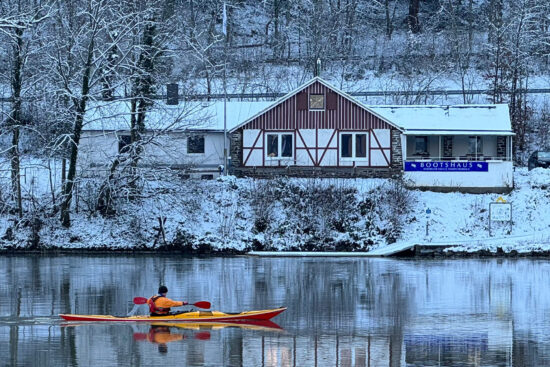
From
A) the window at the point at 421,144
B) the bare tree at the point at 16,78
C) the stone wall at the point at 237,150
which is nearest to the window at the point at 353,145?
the window at the point at 421,144

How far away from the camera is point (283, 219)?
4909 centimetres

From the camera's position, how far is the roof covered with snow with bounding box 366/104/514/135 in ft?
180

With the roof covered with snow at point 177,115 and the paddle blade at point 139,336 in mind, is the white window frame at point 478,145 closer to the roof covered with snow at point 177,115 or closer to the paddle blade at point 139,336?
the roof covered with snow at point 177,115

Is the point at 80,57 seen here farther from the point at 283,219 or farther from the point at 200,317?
the point at 200,317

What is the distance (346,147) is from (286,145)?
3.25 metres

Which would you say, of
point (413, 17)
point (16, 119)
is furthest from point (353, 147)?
point (413, 17)

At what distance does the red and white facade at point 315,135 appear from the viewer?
179 feet

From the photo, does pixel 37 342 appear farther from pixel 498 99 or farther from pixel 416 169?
pixel 498 99

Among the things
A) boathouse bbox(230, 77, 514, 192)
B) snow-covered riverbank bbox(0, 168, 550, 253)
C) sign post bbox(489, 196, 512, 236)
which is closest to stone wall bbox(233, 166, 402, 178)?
boathouse bbox(230, 77, 514, 192)

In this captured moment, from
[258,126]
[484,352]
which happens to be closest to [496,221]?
[258,126]

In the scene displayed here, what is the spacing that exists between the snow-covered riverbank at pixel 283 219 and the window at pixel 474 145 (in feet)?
19.8

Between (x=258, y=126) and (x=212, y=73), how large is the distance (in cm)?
1944

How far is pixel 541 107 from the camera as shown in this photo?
223 feet

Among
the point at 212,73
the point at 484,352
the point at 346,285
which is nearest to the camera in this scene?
the point at 484,352
